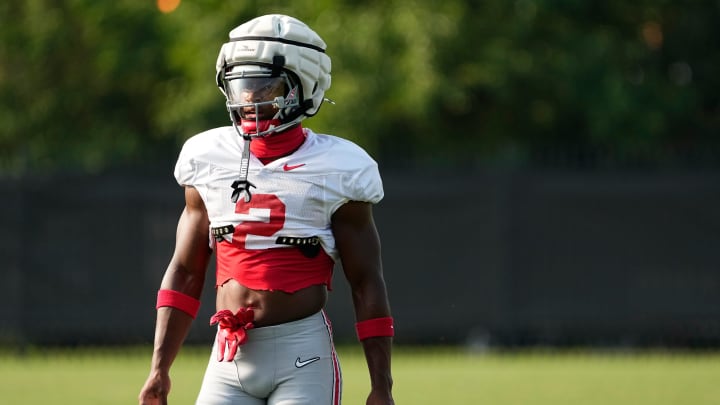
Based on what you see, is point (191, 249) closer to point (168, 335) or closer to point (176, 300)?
point (176, 300)

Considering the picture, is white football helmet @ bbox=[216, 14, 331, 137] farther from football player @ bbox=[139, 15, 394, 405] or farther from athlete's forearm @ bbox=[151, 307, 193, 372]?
athlete's forearm @ bbox=[151, 307, 193, 372]

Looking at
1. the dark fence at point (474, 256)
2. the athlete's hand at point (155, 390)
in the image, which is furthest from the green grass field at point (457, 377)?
the athlete's hand at point (155, 390)

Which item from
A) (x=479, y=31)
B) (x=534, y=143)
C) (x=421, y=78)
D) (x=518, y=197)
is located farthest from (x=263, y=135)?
(x=534, y=143)

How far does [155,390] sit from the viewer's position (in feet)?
17.3

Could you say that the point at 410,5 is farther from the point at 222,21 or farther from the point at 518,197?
the point at 518,197

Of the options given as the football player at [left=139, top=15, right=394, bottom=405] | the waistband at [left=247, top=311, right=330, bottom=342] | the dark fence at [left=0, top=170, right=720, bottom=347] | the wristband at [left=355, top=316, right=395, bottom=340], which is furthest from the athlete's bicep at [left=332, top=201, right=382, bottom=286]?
the dark fence at [left=0, top=170, right=720, bottom=347]

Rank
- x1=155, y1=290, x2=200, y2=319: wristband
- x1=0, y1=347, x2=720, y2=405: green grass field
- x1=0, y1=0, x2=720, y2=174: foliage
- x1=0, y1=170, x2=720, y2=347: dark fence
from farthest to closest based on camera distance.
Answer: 1. x1=0, y1=0, x2=720, y2=174: foliage
2. x1=0, y1=170, x2=720, y2=347: dark fence
3. x1=0, y1=347, x2=720, y2=405: green grass field
4. x1=155, y1=290, x2=200, y2=319: wristband

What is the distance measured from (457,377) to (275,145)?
894 cm

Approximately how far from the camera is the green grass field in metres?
11.9

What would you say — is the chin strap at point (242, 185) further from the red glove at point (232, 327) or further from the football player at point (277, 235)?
the red glove at point (232, 327)

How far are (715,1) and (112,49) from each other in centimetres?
1037

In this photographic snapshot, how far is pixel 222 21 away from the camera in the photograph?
21656 mm

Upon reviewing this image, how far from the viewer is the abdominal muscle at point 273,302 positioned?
207 inches

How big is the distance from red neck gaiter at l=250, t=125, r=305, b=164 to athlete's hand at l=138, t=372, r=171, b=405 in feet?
2.95
